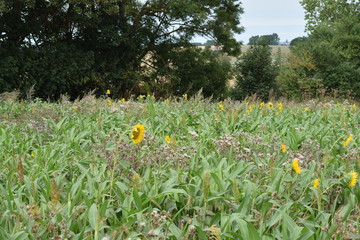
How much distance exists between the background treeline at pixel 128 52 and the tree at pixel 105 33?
35mm

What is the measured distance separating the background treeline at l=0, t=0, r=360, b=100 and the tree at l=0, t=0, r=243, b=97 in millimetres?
35

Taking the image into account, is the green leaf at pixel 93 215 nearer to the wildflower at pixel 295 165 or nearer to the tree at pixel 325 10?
the wildflower at pixel 295 165

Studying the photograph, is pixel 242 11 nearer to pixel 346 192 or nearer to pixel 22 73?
pixel 22 73

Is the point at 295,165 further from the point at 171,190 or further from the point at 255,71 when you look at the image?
the point at 255,71

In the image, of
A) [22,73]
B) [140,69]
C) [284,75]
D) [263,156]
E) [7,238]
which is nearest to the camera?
[7,238]

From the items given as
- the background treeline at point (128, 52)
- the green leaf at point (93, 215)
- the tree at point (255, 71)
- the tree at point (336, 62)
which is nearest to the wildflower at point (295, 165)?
the green leaf at point (93, 215)

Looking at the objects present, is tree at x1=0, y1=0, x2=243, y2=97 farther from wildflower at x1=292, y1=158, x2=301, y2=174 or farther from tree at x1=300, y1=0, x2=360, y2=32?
tree at x1=300, y1=0, x2=360, y2=32

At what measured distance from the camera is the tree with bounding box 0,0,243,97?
14758 millimetres

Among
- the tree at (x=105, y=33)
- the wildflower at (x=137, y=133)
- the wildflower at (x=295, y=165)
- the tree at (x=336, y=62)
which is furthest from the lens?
the tree at (x=336, y=62)

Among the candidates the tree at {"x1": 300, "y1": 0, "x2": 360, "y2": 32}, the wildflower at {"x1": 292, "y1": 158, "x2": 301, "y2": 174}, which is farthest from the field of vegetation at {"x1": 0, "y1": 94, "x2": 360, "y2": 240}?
the tree at {"x1": 300, "y1": 0, "x2": 360, "y2": 32}

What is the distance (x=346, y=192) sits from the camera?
254 cm

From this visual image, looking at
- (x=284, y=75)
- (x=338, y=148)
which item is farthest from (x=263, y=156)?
(x=284, y=75)

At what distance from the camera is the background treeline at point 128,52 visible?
48.6 feet

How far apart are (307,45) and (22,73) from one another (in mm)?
17071
